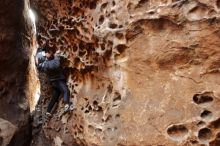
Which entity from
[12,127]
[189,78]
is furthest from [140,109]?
[12,127]

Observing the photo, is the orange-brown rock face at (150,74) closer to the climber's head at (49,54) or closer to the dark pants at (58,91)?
the dark pants at (58,91)

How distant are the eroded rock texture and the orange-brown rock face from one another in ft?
4.15

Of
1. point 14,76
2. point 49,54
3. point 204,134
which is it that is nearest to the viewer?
point 204,134

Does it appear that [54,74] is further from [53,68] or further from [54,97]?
[54,97]

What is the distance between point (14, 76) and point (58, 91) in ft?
2.57

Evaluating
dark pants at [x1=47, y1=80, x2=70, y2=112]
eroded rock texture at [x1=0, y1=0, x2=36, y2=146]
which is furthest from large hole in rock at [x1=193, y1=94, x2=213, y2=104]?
eroded rock texture at [x1=0, y1=0, x2=36, y2=146]

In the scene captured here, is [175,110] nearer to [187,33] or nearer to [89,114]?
[187,33]

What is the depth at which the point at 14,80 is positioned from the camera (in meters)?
4.91

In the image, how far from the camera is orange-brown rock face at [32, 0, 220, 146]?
2.69 meters

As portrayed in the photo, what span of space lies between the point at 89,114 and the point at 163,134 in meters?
1.06

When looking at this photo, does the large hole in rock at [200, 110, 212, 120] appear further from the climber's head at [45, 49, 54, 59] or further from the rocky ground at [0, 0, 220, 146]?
the climber's head at [45, 49, 54, 59]

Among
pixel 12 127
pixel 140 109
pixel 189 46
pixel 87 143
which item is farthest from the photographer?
pixel 12 127

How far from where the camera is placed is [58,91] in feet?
15.2

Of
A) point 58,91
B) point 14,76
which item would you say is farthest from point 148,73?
point 14,76
